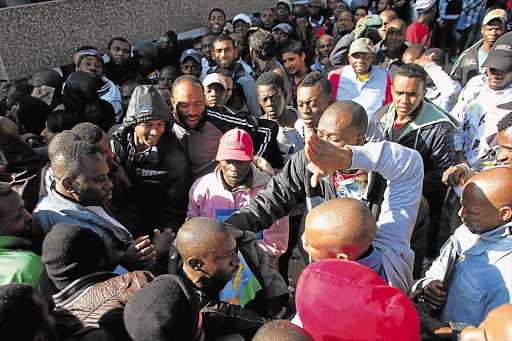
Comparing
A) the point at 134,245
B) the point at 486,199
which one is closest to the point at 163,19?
the point at 134,245

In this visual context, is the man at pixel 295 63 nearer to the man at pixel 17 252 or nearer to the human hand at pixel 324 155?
the human hand at pixel 324 155

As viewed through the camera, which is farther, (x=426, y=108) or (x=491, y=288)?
(x=426, y=108)

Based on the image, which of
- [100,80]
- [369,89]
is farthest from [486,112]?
[100,80]

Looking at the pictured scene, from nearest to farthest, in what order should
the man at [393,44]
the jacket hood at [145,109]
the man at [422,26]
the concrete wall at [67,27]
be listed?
the jacket hood at [145,109] → the concrete wall at [67,27] → the man at [393,44] → the man at [422,26]

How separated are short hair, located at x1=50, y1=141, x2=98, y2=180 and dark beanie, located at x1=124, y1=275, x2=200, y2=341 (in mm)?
1011

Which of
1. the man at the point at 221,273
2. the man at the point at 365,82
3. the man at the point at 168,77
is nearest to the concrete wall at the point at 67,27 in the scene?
the man at the point at 168,77

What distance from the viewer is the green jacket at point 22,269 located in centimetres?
158

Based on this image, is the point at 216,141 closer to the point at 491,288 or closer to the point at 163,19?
the point at 491,288

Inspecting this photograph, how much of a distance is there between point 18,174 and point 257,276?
1.77 metres

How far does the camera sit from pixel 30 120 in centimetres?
343

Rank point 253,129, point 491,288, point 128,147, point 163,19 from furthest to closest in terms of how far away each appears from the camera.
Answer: point 163,19
point 253,129
point 128,147
point 491,288

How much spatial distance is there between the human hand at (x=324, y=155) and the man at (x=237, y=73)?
9.28 ft

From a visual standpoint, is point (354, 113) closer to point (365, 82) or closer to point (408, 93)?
point (408, 93)

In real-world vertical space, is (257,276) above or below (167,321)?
below
